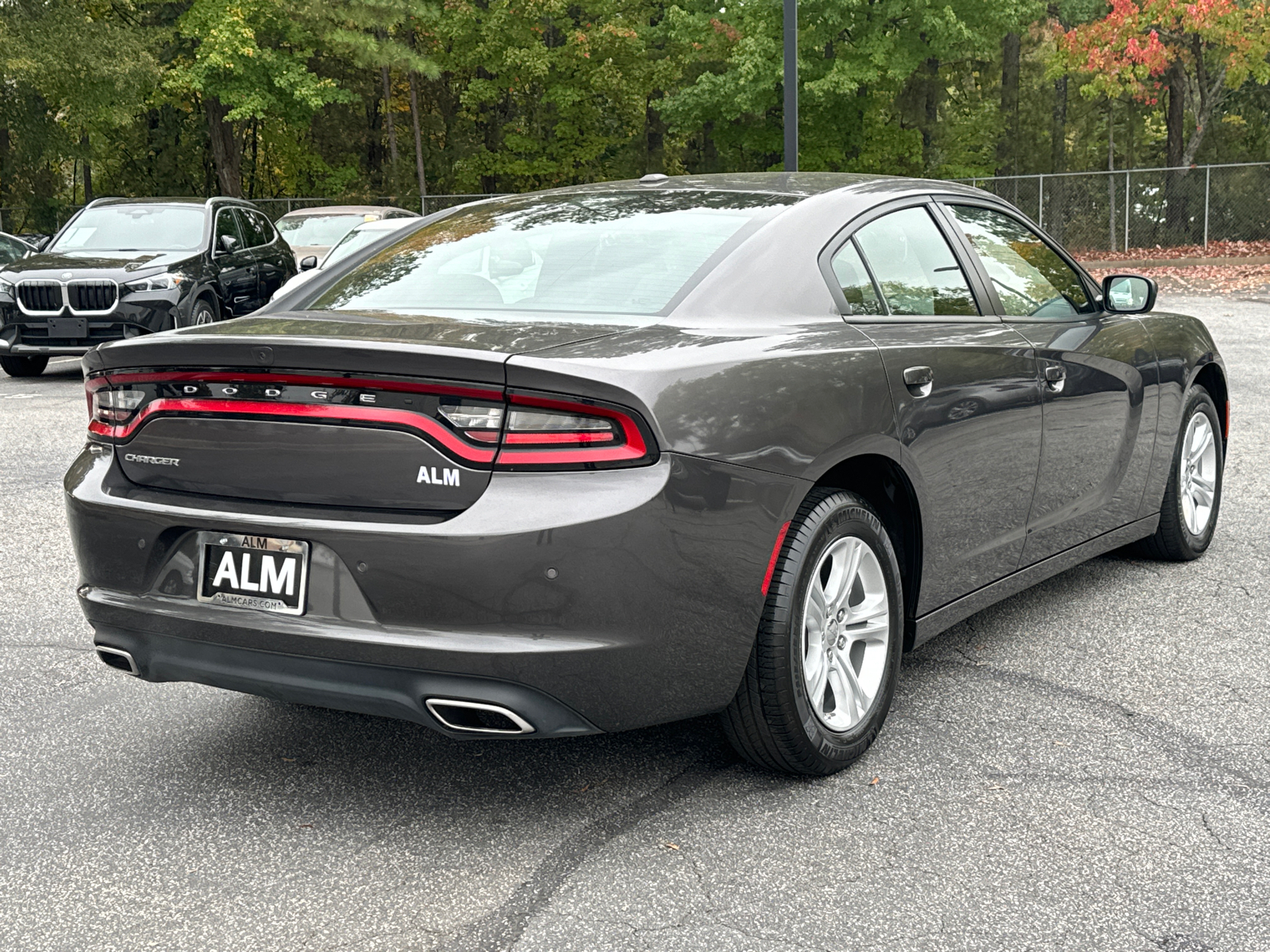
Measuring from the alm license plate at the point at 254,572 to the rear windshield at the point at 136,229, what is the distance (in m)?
11.5

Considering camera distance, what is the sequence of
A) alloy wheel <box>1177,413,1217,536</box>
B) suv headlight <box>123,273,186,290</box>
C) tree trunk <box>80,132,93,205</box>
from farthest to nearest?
tree trunk <box>80,132,93,205</box>
suv headlight <box>123,273,186,290</box>
alloy wheel <box>1177,413,1217,536</box>

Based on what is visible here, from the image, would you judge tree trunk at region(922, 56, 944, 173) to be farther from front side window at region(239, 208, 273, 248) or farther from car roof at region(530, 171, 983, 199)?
car roof at region(530, 171, 983, 199)

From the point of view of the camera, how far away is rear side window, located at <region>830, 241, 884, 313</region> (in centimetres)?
386

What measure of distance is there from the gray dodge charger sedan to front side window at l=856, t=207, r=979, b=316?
0.05 feet

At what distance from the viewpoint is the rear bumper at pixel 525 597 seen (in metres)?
2.95

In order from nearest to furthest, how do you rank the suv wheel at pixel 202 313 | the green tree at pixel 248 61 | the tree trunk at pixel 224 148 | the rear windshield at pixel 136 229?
the suv wheel at pixel 202 313 → the rear windshield at pixel 136 229 → the green tree at pixel 248 61 → the tree trunk at pixel 224 148

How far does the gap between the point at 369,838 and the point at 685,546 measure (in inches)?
41.3

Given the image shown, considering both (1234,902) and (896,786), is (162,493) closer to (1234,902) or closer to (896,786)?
(896,786)

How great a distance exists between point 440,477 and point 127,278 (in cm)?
1103

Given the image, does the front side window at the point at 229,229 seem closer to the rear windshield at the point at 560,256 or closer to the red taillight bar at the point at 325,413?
the rear windshield at the point at 560,256

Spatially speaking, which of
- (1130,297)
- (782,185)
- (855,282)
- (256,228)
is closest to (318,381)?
(855,282)

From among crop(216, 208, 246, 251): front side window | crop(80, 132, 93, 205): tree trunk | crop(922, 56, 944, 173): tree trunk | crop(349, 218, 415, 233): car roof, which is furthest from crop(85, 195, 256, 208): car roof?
crop(922, 56, 944, 173): tree trunk

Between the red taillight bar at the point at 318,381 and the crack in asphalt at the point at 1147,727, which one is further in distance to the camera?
the crack in asphalt at the point at 1147,727

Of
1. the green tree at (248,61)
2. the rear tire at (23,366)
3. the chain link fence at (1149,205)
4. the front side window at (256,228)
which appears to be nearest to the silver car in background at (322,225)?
the front side window at (256,228)
